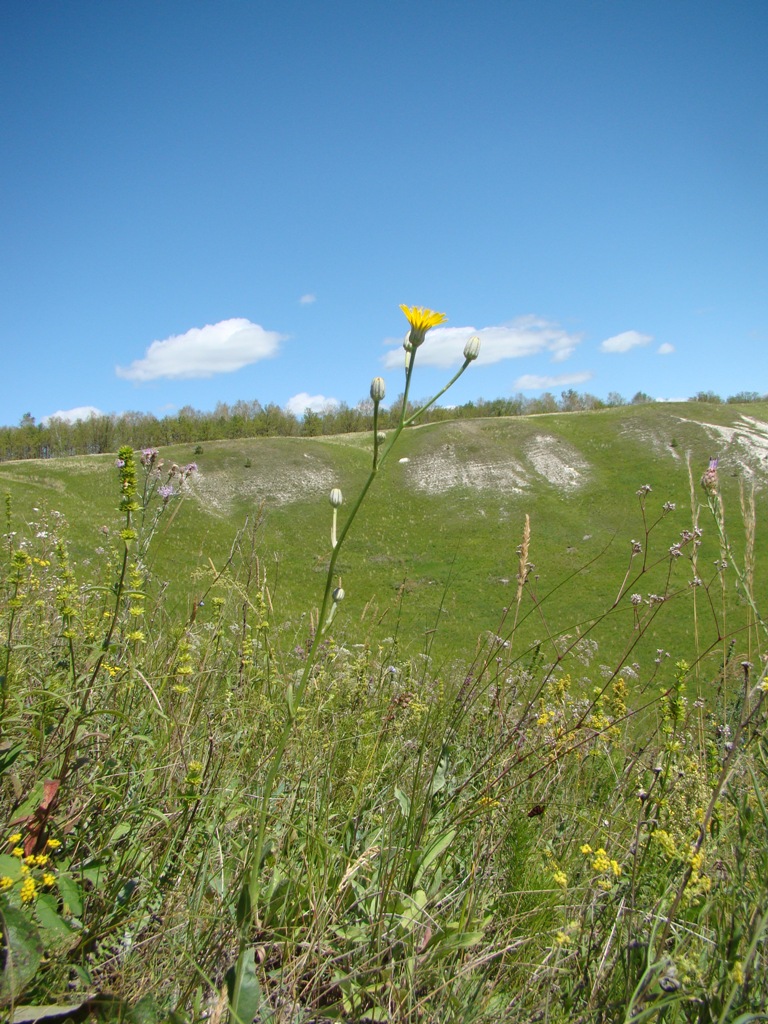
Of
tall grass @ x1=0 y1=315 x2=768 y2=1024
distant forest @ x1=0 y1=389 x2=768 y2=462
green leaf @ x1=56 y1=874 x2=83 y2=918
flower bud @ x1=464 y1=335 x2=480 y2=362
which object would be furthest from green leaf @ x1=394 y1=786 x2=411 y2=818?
distant forest @ x1=0 y1=389 x2=768 y2=462

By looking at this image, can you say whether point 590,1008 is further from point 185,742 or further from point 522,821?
point 185,742

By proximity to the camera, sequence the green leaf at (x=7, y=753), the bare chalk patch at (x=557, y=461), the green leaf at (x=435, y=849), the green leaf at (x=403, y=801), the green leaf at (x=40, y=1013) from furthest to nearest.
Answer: the bare chalk patch at (x=557, y=461)
the green leaf at (x=403, y=801)
the green leaf at (x=435, y=849)
the green leaf at (x=7, y=753)
the green leaf at (x=40, y=1013)

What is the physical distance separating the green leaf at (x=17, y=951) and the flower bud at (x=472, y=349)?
58.8 inches

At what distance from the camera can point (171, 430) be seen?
60.3 meters

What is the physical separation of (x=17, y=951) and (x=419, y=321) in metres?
1.51

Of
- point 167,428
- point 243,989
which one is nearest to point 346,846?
point 243,989

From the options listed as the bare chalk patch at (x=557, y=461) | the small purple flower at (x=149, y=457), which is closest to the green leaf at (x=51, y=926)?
the small purple flower at (x=149, y=457)

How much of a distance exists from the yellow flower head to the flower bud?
13 cm

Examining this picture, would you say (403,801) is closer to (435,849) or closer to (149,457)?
(435,849)

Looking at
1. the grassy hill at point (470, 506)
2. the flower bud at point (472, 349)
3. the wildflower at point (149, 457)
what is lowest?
the grassy hill at point (470, 506)

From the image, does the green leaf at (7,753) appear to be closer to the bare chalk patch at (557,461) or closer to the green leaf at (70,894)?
the green leaf at (70,894)

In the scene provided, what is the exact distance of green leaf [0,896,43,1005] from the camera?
1.14 metres

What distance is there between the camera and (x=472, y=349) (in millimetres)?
1519

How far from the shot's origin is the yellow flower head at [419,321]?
141 cm
